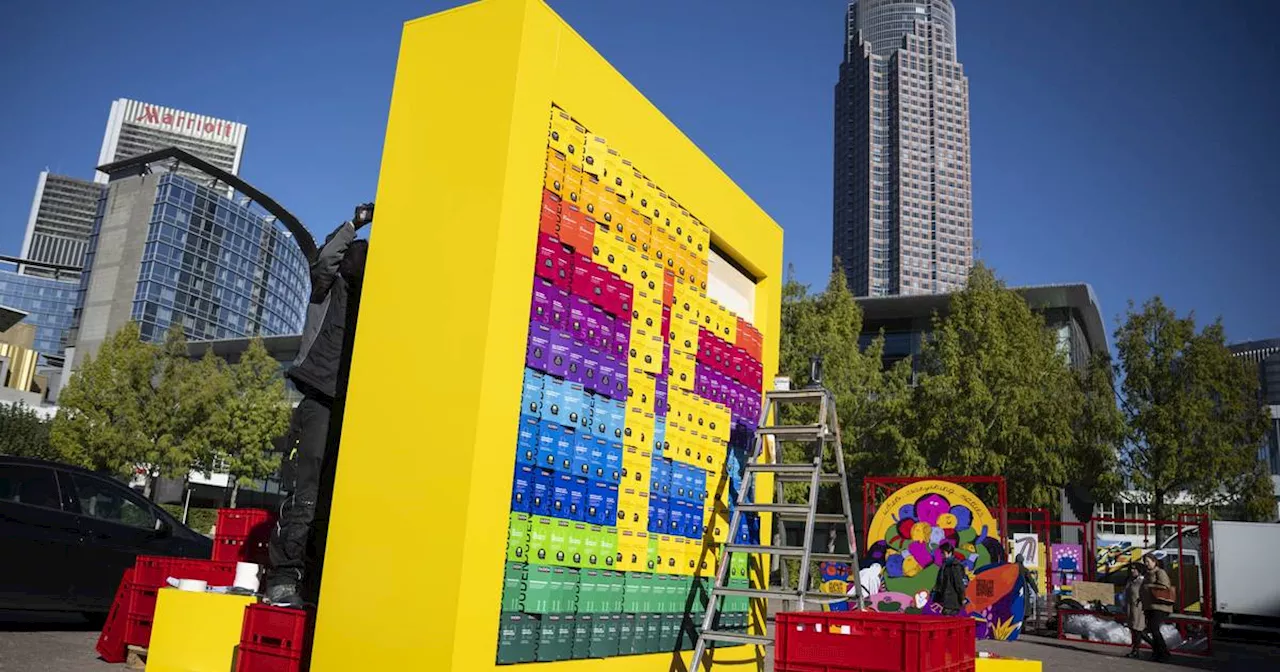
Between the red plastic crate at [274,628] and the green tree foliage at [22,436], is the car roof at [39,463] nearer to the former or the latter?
the red plastic crate at [274,628]

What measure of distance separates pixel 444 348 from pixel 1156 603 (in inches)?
616

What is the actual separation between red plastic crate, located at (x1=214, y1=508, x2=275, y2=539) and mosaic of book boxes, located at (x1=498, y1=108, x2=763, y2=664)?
128 inches

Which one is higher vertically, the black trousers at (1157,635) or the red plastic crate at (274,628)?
the red plastic crate at (274,628)

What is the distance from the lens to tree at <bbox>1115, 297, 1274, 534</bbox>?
25.7 m

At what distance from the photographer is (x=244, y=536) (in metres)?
7.57

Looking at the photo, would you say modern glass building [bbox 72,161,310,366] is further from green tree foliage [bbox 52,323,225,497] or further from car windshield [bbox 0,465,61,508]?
car windshield [bbox 0,465,61,508]

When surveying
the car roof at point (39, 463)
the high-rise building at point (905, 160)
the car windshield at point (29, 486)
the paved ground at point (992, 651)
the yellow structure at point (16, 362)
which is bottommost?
the paved ground at point (992, 651)

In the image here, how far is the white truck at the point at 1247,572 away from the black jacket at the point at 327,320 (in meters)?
23.7

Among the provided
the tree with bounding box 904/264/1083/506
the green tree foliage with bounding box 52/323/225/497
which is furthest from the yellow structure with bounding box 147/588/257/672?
the green tree foliage with bounding box 52/323/225/497

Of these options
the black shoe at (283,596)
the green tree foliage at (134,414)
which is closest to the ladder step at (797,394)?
the black shoe at (283,596)

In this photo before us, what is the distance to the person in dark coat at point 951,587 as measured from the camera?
14539 mm

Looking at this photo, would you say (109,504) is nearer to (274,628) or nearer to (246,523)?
(246,523)

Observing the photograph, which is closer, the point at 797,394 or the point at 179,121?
the point at 797,394

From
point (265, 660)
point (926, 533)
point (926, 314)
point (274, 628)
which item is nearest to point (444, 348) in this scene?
point (274, 628)
